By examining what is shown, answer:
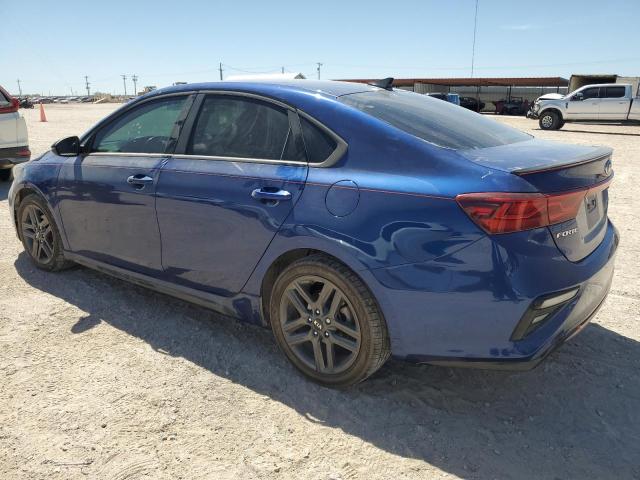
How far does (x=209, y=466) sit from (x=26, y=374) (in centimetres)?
139

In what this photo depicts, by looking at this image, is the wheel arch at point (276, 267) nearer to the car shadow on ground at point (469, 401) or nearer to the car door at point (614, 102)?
the car shadow on ground at point (469, 401)

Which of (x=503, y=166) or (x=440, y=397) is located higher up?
(x=503, y=166)

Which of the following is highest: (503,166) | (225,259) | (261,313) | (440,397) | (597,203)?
(503,166)

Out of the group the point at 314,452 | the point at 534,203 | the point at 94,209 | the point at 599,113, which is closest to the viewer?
the point at 534,203

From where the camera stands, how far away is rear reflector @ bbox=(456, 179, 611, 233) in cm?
215

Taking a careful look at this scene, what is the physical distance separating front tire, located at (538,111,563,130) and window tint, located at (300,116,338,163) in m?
22.3

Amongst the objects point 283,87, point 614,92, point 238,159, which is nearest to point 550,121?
point 614,92

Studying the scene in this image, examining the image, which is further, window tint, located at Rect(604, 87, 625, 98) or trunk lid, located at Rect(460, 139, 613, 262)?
window tint, located at Rect(604, 87, 625, 98)

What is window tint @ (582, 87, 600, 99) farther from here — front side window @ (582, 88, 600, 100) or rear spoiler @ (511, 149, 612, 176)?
rear spoiler @ (511, 149, 612, 176)

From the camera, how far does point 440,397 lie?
2.73m

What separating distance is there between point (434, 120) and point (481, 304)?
1.14 m

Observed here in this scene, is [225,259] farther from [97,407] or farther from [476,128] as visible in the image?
[476,128]

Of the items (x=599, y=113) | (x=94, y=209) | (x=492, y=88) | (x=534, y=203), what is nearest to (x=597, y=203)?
(x=534, y=203)

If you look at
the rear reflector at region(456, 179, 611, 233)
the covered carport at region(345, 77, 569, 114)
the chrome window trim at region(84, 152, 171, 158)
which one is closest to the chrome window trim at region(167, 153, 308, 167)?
the chrome window trim at region(84, 152, 171, 158)
